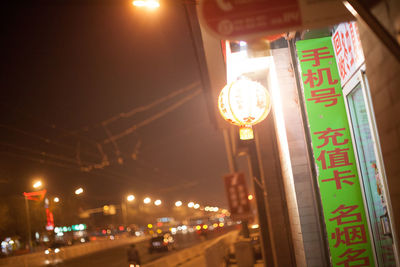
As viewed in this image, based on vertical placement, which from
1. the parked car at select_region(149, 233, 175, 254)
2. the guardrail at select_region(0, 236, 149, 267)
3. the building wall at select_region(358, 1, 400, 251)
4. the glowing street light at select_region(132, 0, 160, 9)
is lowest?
the parked car at select_region(149, 233, 175, 254)

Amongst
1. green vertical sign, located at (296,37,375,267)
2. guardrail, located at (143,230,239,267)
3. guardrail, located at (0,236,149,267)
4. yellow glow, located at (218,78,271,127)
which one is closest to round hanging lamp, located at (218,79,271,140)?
yellow glow, located at (218,78,271,127)

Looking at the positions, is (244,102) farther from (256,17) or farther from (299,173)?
(256,17)

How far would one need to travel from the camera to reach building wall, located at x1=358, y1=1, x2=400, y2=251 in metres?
3.35

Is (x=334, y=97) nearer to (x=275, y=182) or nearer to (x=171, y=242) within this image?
(x=275, y=182)

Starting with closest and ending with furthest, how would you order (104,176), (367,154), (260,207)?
(367,154)
(260,207)
(104,176)

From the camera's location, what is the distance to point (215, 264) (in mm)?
13352

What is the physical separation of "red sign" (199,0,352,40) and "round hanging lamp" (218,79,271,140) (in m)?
4.07

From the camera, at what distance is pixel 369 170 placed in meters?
6.39

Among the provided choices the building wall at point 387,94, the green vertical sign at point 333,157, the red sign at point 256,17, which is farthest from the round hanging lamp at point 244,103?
the red sign at point 256,17

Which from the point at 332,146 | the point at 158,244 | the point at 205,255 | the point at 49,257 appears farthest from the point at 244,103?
the point at 158,244

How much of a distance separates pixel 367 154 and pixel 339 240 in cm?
153

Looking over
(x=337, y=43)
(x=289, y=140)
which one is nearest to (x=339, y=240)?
(x=289, y=140)

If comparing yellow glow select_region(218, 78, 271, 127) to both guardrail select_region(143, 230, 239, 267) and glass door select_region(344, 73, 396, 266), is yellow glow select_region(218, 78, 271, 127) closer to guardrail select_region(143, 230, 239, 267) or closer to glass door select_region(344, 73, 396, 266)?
glass door select_region(344, 73, 396, 266)

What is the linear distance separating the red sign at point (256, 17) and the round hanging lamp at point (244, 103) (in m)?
4.07
